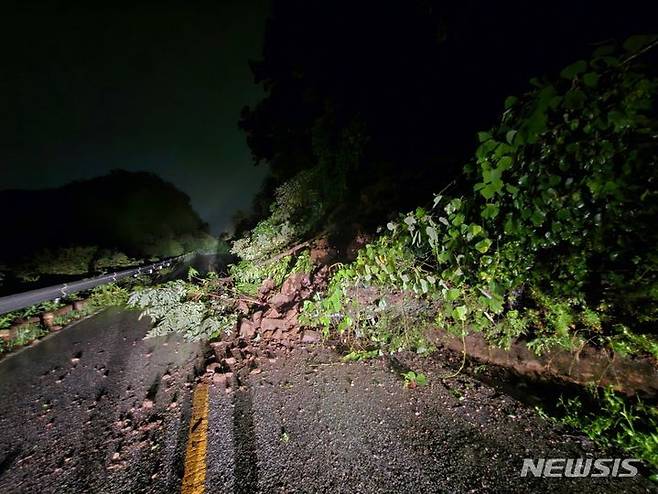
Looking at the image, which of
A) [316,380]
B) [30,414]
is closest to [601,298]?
[316,380]

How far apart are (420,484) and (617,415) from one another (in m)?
1.71

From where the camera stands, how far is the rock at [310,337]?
422 centimetres

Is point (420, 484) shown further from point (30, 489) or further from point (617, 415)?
point (30, 489)

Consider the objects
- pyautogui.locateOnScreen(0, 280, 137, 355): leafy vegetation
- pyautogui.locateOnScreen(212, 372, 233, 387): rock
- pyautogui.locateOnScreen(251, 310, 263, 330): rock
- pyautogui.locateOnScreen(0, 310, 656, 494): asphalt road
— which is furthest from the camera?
pyautogui.locateOnScreen(0, 280, 137, 355): leafy vegetation

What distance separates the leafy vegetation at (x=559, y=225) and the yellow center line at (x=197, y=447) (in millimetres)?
2439

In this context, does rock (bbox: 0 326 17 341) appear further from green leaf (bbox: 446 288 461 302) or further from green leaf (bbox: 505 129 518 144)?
green leaf (bbox: 505 129 518 144)

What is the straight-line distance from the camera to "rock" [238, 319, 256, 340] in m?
4.52

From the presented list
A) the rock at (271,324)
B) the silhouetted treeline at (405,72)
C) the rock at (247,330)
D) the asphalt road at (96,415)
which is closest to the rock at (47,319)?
the asphalt road at (96,415)

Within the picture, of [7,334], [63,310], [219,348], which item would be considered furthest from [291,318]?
[63,310]

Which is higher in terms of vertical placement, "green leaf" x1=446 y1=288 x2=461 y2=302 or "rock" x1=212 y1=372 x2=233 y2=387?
"rock" x1=212 y1=372 x2=233 y2=387

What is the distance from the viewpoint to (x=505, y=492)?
1.90 meters

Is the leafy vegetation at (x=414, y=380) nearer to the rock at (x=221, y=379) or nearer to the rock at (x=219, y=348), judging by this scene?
the rock at (x=221, y=379)

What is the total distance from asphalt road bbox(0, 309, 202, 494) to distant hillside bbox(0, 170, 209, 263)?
15475 mm

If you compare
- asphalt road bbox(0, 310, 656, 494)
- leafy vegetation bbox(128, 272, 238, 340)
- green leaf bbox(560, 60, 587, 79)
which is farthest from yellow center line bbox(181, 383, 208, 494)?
green leaf bbox(560, 60, 587, 79)
